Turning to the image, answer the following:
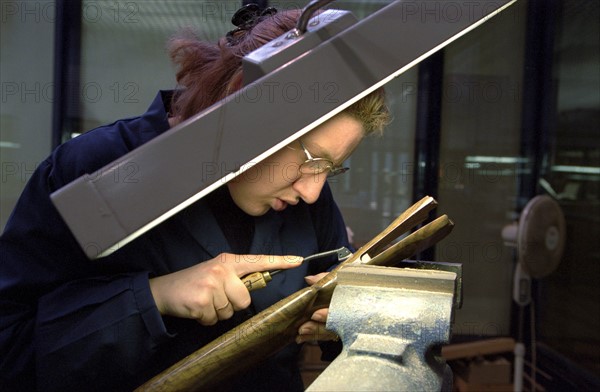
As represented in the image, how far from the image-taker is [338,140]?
3.09 feet

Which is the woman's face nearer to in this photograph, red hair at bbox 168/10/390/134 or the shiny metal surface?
red hair at bbox 168/10/390/134

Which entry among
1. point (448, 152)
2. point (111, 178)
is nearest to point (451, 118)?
point (448, 152)

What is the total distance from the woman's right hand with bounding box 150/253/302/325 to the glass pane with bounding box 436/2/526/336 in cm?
298

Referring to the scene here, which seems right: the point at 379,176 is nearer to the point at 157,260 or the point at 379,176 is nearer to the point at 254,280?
the point at 157,260

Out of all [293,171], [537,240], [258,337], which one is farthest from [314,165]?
[537,240]

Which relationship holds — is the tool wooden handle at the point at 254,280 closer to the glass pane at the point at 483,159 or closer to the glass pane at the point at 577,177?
the glass pane at the point at 483,159

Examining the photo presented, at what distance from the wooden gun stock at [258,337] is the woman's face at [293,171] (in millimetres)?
189

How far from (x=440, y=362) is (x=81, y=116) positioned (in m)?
2.91

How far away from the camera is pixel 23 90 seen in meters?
3.06

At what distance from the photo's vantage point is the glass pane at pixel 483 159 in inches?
143

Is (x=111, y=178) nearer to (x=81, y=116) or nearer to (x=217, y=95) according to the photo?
(x=217, y=95)

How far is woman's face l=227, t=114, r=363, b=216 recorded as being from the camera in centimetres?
93

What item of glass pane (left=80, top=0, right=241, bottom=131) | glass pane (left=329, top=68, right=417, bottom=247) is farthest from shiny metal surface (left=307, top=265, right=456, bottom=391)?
glass pane (left=329, top=68, right=417, bottom=247)

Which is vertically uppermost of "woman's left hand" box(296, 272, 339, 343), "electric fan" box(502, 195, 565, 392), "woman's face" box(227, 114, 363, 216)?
"woman's face" box(227, 114, 363, 216)
